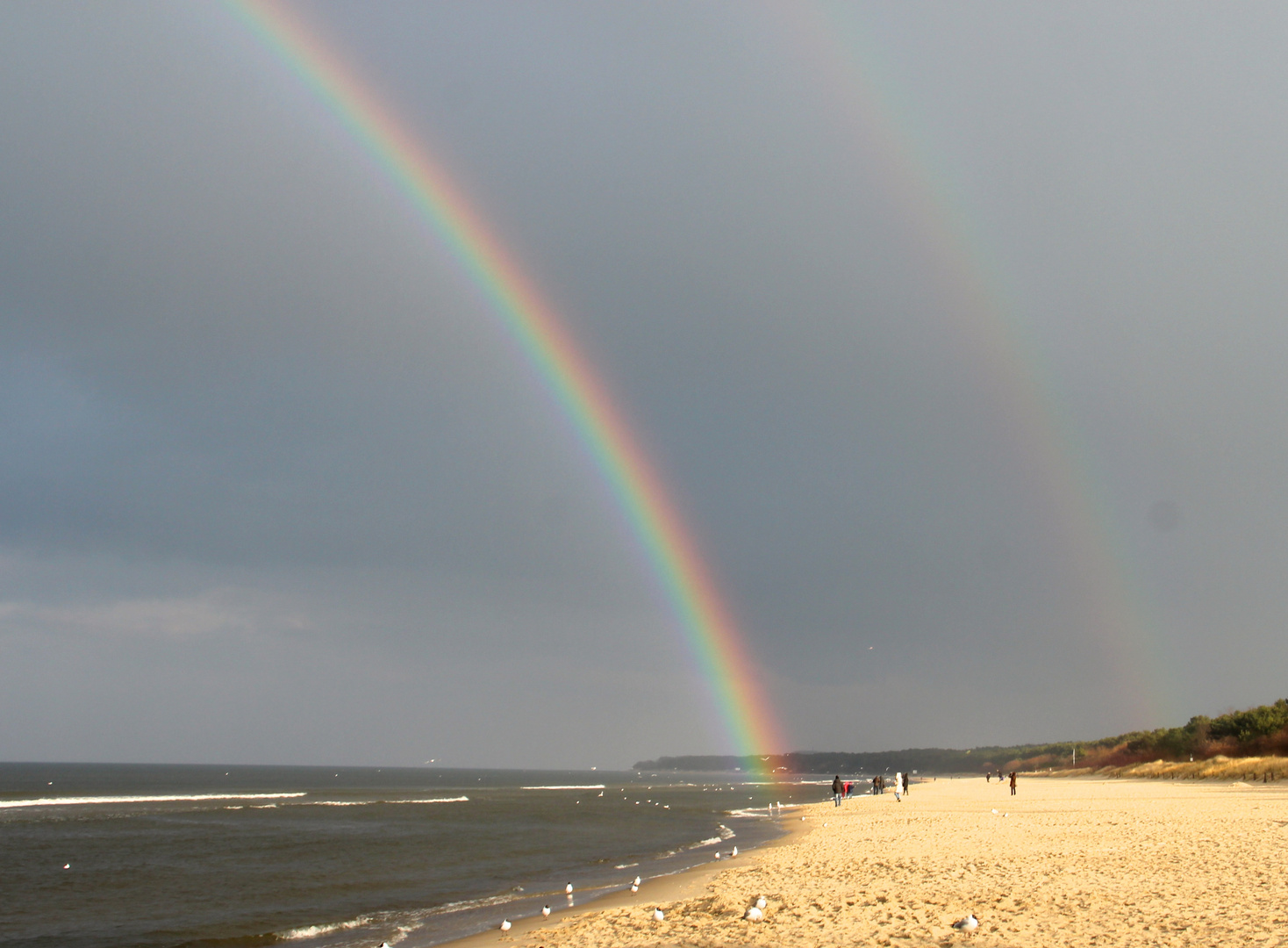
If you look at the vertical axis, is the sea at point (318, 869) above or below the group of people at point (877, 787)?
below

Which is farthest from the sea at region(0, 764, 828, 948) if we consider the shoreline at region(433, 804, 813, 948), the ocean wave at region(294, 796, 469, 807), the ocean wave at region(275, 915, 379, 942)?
the ocean wave at region(294, 796, 469, 807)

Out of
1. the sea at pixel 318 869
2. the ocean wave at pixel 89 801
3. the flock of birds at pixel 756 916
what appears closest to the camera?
A: the flock of birds at pixel 756 916

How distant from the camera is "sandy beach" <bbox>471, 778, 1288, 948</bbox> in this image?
12.2m

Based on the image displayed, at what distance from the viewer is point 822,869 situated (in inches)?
844

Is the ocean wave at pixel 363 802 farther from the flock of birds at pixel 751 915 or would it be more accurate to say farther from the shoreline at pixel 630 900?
the flock of birds at pixel 751 915

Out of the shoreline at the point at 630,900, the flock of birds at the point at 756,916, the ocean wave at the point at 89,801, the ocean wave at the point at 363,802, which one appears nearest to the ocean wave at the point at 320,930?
the flock of birds at the point at 756,916

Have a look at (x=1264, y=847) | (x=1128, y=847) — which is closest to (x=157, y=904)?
(x=1128, y=847)

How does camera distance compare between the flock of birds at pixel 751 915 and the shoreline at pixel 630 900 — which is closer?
the flock of birds at pixel 751 915

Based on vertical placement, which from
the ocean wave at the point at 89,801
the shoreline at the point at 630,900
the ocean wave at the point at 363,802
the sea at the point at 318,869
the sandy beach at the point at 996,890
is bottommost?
the ocean wave at the point at 363,802

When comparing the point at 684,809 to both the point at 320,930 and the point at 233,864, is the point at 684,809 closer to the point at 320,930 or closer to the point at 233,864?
the point at 233,864

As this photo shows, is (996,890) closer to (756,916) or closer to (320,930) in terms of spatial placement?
(756,916)

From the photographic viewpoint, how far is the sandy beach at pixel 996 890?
12.2 metres

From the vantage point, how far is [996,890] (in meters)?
15.4

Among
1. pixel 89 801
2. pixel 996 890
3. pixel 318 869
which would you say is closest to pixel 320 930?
pixel 318 869
